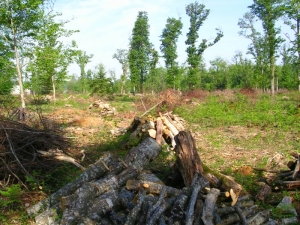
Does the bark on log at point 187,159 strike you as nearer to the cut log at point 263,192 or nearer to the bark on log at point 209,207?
the bark on log at point 209,207

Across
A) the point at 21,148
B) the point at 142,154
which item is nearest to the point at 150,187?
the point at 142,154

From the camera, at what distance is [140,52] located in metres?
42.7

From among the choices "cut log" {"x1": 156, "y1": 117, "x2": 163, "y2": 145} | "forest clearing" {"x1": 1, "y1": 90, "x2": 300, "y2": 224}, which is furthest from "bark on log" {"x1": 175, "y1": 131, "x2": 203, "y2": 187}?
"cut log" {"x1": 156, "y1": 117, "x2": 163, "y2": 145}

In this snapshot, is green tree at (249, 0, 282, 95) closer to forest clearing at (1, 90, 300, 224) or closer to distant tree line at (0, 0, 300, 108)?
distant tree line at (0, 0, 300, 108)

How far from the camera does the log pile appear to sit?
4254 mm

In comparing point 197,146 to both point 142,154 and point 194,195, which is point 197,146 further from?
point 194,195

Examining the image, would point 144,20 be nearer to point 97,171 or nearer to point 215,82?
point 215,82

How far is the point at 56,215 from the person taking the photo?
4820mm

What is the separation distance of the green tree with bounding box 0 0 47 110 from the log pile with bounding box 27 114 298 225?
1233 centimetres

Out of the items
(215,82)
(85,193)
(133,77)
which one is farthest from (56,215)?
(215,82)

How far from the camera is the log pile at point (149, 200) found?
4.25 meters

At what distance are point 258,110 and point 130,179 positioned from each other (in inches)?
536

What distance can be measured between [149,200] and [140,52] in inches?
1555

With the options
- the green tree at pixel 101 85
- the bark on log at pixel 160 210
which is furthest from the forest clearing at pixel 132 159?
the green tree at pixel 101 85
